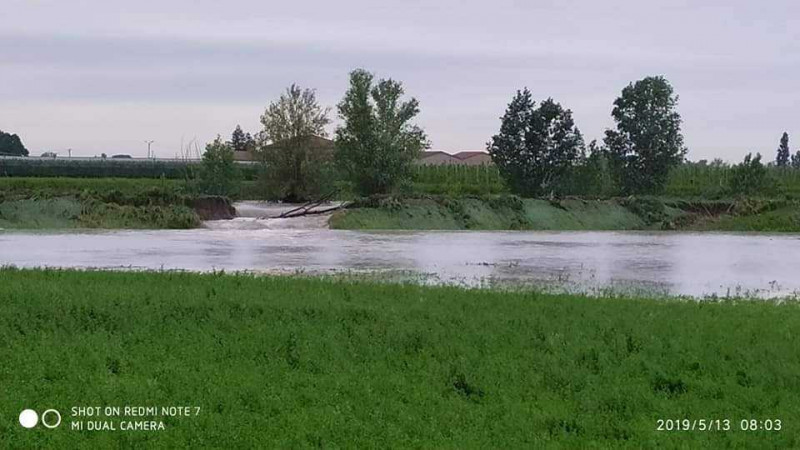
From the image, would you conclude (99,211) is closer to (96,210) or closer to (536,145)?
(96,210)

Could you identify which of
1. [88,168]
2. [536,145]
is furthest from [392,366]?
[88,168]

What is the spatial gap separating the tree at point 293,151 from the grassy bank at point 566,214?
1149 cm

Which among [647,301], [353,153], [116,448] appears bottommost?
[116,448]

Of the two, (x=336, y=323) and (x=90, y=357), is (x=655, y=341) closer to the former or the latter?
(x=336, y=323)

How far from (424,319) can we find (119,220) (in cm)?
2303

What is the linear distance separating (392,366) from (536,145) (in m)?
35.6

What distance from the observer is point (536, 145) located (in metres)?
43.2

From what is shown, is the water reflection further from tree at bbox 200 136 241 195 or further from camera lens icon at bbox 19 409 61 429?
tree at bbox 200 136 241 195

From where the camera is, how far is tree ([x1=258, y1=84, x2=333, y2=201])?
145 ft

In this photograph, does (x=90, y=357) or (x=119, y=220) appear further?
(x=119, y=220)

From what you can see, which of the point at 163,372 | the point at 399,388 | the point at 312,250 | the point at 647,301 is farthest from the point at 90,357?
the point at 312,250

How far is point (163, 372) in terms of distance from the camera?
323 inches

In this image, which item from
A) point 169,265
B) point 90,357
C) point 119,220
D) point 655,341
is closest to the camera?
point 90,357
